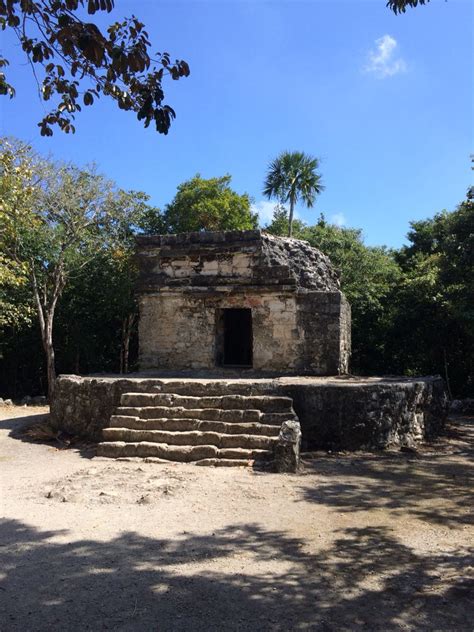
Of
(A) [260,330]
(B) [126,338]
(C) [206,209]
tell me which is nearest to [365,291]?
(C) [206,209]

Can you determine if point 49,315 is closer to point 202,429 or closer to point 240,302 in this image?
point 240,302

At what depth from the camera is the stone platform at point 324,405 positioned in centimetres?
751

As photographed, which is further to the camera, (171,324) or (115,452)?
(171,324)

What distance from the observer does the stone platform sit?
7512 mm

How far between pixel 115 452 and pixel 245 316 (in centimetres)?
717

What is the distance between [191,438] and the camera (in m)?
7.10

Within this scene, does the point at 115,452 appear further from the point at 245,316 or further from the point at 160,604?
the point at 245,316

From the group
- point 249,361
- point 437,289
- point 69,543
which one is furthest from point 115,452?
point 437,289

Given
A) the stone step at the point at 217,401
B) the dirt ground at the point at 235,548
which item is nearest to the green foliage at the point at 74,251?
the stone step at the point at 217,401

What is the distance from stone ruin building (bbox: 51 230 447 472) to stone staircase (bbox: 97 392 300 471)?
0.02m

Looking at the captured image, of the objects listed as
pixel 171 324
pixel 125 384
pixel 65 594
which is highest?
pixel 171 324

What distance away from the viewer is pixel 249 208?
20.3 metres

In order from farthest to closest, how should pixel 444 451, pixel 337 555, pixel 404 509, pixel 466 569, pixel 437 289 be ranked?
pixel 437 289
pixel 444 451
pixel 404 509
pixel 337 555
pixel 466 569

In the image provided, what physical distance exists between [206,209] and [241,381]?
1157 cm
